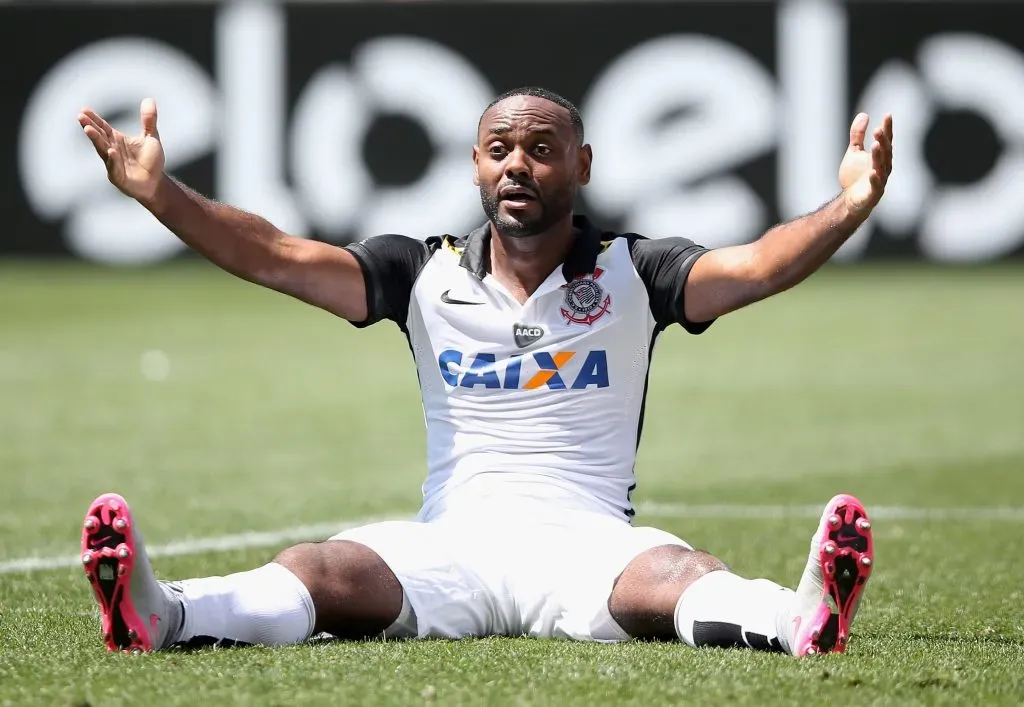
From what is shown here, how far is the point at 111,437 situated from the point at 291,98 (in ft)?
30.0

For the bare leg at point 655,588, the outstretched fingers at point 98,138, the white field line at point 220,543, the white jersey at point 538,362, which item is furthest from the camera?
the white field line at point 220,543

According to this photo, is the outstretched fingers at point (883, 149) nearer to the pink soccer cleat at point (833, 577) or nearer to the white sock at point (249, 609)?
the pink soccer cleat at point (833, 577)

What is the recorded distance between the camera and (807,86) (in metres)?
19.3

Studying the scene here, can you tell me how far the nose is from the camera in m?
5.55

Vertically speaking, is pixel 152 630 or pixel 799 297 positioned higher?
pixel 799 297

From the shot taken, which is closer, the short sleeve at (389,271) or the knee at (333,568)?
the knee at (333,568)

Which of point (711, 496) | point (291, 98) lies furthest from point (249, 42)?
point (711, 496)

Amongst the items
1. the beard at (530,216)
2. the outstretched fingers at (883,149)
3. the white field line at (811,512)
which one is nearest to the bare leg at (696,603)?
the beard at (530,216)

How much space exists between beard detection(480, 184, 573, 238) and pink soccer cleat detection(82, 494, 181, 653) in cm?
168

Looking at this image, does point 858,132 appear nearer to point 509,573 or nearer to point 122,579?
point 509,573

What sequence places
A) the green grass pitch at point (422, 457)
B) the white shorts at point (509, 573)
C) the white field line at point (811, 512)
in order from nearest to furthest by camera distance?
the green grass pitch at point (422, 457) < the white shorts at point (509, 573) < the white field line at point (811, 512)

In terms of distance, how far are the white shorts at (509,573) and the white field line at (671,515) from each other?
2.26 m

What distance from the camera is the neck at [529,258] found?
5703mm

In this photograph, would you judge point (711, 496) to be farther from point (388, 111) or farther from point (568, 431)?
point (388, 111)
